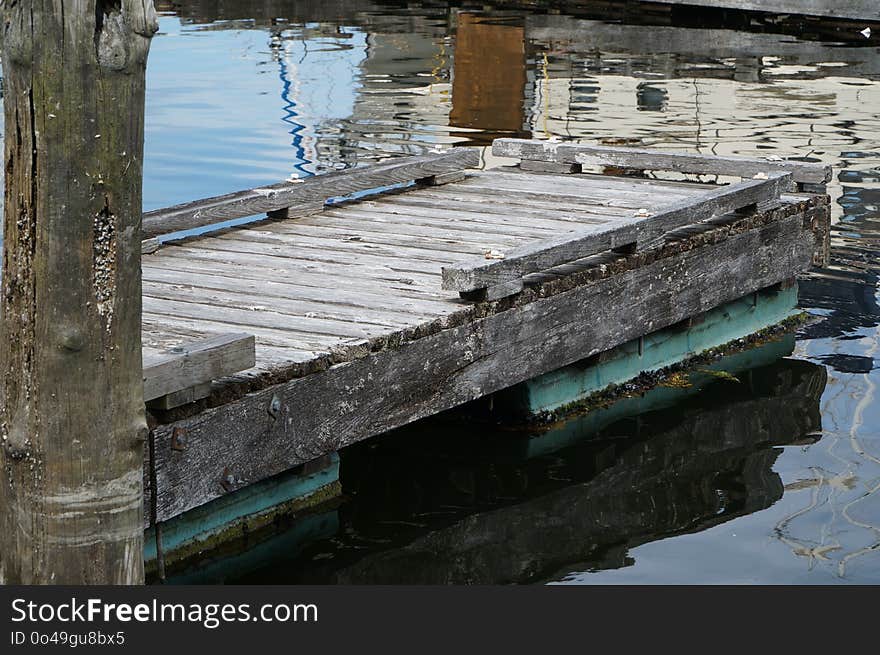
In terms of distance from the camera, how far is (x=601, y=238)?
306 inches

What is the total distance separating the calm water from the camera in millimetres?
6723

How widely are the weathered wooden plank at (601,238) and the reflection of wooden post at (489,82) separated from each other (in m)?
9.23

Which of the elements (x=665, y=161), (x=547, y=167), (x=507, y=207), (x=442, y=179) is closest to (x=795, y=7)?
(x=547, y=167)

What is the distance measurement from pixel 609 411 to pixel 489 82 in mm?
15054

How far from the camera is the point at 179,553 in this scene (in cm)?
615

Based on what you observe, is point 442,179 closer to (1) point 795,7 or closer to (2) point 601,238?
(2) point 601,238

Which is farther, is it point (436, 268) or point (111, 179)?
point (436, 268)

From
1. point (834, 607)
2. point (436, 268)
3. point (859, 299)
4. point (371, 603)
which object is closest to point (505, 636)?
point (371, 603)

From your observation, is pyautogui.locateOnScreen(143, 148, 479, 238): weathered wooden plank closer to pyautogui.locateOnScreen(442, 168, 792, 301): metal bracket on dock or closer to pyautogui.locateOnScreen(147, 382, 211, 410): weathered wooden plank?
pyautogui.locateOnScreen(442, 168, 792, 301): metal bracket on dock

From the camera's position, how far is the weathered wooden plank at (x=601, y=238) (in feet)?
22.9

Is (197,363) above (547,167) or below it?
below

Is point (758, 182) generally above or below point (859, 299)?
above

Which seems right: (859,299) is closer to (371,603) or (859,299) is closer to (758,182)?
(758,182)

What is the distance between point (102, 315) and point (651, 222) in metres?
4.34
